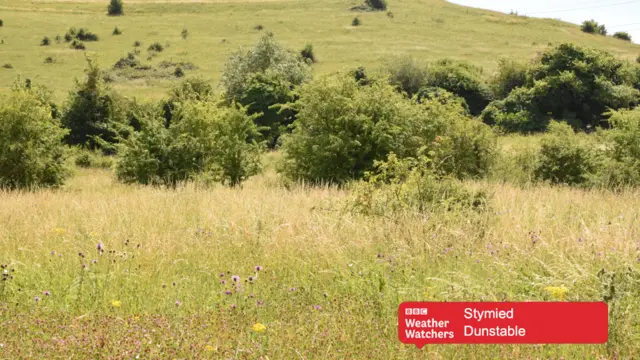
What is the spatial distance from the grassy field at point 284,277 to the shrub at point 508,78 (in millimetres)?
44076

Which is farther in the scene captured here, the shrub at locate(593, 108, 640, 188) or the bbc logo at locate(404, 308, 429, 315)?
the shrub at locate(593, 108, 640, 188)

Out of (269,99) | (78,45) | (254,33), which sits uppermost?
(254,33)

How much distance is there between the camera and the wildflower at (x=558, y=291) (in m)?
4.21

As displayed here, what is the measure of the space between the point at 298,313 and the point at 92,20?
309 feet

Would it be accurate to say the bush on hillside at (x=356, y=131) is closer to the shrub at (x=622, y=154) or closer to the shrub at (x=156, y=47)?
the shrub at (x=622, y=154)

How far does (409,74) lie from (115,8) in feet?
209

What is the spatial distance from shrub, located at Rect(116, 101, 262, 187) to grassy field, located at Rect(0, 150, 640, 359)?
10.9 metres

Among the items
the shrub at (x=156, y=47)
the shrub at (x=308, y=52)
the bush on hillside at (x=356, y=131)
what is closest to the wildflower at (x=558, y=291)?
the bush on hillside at (x=356, y=131)

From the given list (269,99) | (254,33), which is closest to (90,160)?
(269,99)

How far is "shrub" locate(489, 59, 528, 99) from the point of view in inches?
1941

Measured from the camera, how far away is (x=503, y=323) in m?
3.90

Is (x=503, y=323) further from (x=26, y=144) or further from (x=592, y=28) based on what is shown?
(x=592, y=28)

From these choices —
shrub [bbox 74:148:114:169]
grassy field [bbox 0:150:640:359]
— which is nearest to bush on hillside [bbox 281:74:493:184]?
grassy field [bbox 0:150:640:359]

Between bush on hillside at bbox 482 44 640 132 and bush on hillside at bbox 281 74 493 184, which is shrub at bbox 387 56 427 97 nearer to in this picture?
bush on hillside at bbox 482 44 640 132
